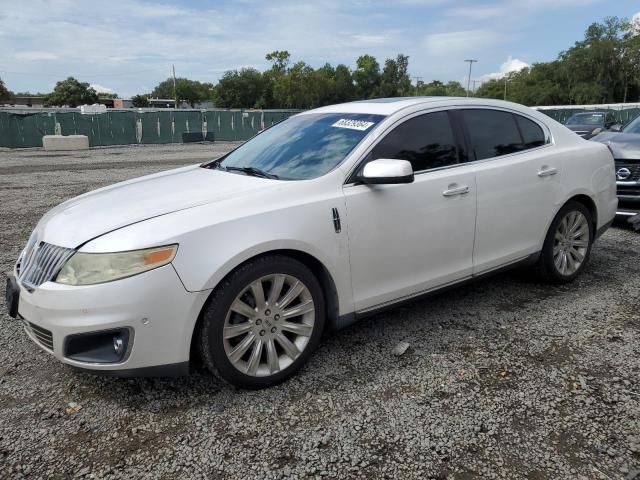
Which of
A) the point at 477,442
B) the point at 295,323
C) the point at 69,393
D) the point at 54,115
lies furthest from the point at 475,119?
the point at 54,115

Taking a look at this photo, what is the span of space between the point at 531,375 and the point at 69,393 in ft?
8.87

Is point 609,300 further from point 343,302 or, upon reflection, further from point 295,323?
point 295,323

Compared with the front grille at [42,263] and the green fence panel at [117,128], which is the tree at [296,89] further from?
the front grille at [42,263]

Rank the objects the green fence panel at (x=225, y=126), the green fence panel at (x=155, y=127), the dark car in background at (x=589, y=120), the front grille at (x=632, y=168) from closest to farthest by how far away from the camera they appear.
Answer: the front grille at (x=632, y=168), the dark car in background at (x=589, y=120), the green fence panel at (x=155, y=127), the green fence panel at (x=225, y=126)

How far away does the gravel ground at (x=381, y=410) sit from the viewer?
93.0 inches

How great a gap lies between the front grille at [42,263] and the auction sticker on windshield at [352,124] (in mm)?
1910

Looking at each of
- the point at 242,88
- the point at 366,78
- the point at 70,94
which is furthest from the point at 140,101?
the point at 366,78

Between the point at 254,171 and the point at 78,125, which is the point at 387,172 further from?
the point at 78,125

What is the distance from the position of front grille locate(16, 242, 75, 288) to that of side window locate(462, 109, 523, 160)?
112 inches

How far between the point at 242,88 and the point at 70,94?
33.4 m

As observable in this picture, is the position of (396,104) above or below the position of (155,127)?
below

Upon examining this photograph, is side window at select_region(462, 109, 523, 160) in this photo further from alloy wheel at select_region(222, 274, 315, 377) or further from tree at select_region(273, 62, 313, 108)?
tree at select_region(273, 62, 313, 108)

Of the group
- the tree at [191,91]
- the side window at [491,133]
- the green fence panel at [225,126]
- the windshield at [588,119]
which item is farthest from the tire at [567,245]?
the tree at [191,91]

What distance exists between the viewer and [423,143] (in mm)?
3600
